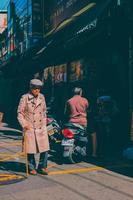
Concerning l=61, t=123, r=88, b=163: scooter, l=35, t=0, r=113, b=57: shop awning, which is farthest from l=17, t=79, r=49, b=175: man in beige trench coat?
l=35, t=0, r=113, b=57: shop awning

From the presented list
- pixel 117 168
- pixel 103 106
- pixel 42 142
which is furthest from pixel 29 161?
pixel 103 106

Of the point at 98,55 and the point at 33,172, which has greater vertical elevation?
the point at 98,55

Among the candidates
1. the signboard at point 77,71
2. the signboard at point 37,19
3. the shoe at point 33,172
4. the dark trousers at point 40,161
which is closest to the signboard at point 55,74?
the signboard at point 77,71

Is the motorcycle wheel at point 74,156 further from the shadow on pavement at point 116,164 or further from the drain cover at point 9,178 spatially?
the drain cover at point 9,178

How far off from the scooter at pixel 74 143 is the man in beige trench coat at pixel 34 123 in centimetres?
125

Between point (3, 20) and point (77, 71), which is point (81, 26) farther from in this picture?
point (3, 20)

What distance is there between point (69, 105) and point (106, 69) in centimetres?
349

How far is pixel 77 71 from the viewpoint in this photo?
15961mm

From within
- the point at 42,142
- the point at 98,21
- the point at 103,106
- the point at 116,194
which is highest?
the point at 98,21

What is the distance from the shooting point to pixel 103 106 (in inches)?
443

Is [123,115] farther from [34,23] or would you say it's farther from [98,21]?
[34,23]

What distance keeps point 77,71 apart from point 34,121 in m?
7.69

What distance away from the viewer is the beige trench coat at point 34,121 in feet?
27.5

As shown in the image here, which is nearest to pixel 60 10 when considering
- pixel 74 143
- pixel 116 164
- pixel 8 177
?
pixel 74 143
